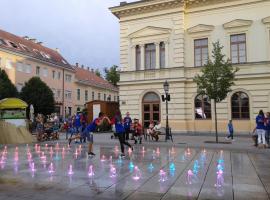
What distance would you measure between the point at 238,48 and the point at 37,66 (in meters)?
36.5

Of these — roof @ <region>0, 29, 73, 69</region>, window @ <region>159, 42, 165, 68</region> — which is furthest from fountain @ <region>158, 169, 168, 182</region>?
roof @ <region>0, 29, 73, 69</region>

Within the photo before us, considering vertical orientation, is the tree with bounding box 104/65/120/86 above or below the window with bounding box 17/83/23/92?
above

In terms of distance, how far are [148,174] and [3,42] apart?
4603cm

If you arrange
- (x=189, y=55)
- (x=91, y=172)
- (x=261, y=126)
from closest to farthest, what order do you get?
1. (x=91, y=172)
2. (x=261, y=126)
3. (x=189, y=55)

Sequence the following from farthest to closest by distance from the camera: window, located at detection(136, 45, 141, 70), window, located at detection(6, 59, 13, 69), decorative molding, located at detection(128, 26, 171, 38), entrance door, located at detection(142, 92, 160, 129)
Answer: window, located at detection(6, 59, 13, 69)
window, located at detection(136, 45, 141, 70)
entrance door, located at detection(142, 92, 160, 129)
decorative molding, located at detection(128, 26, 171, 38)

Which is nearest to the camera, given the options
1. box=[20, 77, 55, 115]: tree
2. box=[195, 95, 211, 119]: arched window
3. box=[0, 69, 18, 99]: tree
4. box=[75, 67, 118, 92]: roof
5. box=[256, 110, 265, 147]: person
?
box=[256, 110, 265, 147]: person

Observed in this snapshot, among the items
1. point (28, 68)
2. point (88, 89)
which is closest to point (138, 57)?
point (28, 68)

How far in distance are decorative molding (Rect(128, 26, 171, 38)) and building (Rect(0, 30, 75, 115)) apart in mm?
23945

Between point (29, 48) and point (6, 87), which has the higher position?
point (29, 48)

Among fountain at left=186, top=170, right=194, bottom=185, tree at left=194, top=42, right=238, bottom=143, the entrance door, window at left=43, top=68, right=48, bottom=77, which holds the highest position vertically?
window at left=43, top=68, right=48, bottom=77

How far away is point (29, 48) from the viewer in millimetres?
56250

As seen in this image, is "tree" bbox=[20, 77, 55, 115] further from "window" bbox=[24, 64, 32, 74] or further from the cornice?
Result: the cornice

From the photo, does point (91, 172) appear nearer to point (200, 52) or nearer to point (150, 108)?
point (150, 108)

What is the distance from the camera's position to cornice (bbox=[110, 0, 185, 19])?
99.6ft
